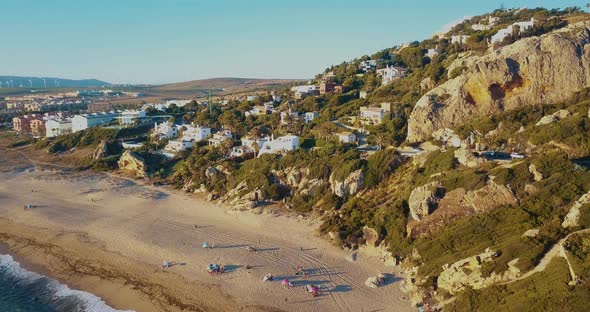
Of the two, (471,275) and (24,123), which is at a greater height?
(24,123)

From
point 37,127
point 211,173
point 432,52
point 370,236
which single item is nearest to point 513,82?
point 370,236

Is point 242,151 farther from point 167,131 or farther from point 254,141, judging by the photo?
point 167,131

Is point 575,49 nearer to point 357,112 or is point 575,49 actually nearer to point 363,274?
point 357,112

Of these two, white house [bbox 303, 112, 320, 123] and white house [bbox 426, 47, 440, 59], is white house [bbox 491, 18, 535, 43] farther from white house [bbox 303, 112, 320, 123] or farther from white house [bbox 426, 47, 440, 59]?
white house [bbox 303, 112, 320, 123]

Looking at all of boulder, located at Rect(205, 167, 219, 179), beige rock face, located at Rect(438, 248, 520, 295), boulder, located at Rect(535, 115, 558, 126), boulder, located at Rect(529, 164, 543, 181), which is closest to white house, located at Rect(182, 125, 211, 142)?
boulder, located at Rect(205, 167, 219, 179)

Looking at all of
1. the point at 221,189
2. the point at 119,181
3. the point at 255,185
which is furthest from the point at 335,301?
the point at 119,181

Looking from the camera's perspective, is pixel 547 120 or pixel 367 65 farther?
pixel 367 65

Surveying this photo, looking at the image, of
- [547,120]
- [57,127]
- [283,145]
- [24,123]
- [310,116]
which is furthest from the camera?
[24,123]

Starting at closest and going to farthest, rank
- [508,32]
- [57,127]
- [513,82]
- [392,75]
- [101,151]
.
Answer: [513,82], [101,151], [508,32], [392,75], [57,127]
